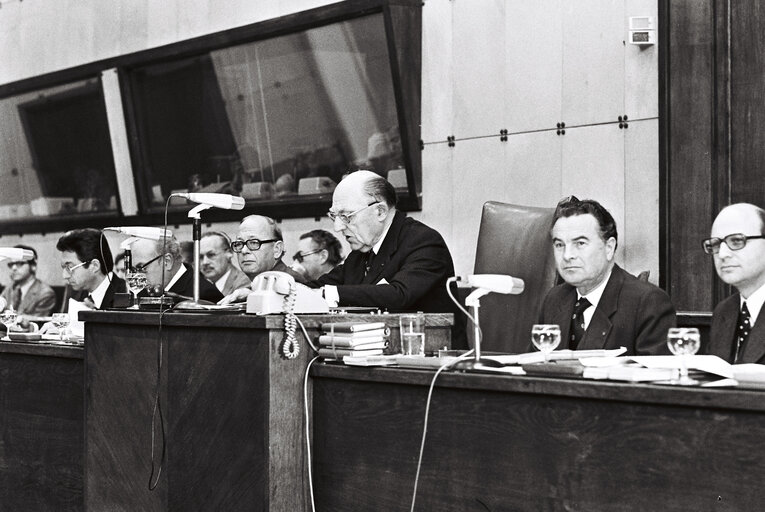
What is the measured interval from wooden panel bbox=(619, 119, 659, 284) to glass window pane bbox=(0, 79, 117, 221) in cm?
427

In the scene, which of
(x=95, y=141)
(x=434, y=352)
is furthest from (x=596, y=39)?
(x=95, y=141)

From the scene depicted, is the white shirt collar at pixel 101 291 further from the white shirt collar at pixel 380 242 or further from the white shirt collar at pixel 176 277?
the white shirt collar at pixel 380 242

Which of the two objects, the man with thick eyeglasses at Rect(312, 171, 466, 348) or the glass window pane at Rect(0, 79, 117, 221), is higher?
the glass window pane at Rect(0, 79, 117, 221)

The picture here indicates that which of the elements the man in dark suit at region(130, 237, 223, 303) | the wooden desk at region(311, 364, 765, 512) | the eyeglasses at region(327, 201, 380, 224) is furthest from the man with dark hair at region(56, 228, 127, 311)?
the wooden desk at region(311, 364, 765, 512)

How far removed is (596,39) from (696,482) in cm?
292

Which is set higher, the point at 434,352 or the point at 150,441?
the point at 434,352

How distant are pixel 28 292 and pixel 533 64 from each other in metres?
4.86

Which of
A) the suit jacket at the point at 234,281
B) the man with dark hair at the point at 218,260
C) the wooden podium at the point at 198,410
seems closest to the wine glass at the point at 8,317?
the wooden podium at the point at 198,410

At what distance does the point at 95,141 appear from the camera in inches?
310

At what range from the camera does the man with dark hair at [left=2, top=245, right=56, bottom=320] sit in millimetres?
8172

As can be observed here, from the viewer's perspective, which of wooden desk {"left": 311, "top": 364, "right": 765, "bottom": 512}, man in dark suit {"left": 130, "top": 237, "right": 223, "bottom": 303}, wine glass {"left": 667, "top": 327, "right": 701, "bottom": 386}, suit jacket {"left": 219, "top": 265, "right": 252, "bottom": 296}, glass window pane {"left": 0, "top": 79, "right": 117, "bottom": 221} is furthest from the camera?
glass window pane {"left": 0, "top": 79, "right": 117, "bottom": 221}

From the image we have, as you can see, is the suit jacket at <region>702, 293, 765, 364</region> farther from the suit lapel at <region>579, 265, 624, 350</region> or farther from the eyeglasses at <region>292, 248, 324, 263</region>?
the eyeglasses at <region>292, 248, 324, 263</region>

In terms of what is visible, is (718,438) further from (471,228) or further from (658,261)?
(471,228)

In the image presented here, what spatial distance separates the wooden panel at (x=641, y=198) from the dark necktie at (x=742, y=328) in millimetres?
1299
